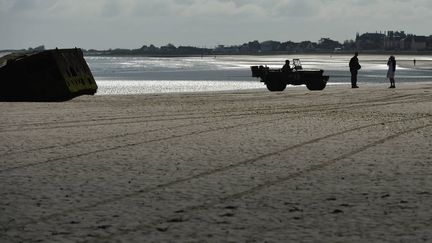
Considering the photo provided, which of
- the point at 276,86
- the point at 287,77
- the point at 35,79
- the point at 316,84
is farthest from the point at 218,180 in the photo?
the point at 316,84

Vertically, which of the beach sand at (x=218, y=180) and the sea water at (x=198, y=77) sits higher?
the beach sand at (x=218, y=180)

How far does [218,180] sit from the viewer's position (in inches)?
259

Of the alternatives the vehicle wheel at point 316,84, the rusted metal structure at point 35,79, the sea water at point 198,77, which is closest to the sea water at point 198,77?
the sea water at point 198,77

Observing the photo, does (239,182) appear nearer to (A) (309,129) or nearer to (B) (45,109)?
(A) (309,129)

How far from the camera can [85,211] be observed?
525 centimetres

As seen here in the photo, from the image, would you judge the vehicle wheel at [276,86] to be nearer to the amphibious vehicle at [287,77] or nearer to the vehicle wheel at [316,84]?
the amphibious vehicle at [287,77]

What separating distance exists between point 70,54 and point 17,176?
1504cm

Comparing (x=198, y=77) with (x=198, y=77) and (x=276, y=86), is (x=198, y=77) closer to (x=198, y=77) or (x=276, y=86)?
(x=198, y=77)

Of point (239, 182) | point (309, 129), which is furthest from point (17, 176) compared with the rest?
point (309, 129)

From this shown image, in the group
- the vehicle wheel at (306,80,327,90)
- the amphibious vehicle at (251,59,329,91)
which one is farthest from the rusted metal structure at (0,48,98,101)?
the vehicle wheel at (306,80,327,90)

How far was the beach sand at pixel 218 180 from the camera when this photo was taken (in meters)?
4.68

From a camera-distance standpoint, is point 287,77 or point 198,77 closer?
point 287,77

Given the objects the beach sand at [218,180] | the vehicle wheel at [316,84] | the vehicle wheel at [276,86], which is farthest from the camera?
the vehicle wheel at [316,84]

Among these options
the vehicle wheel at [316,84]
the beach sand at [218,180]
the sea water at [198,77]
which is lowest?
the sea water at [198,77]
